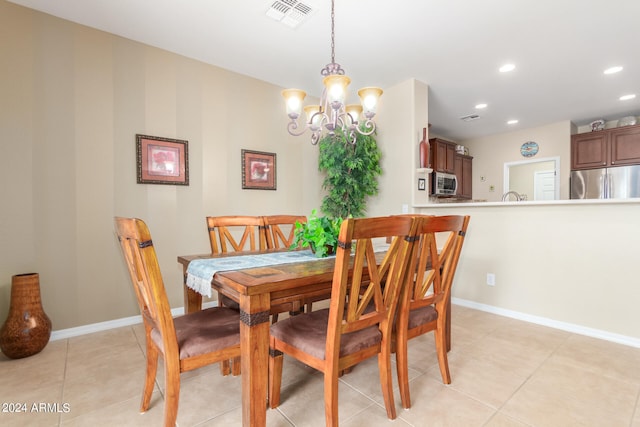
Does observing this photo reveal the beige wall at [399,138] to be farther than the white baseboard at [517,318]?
Yes

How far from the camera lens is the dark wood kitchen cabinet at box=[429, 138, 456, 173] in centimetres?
515

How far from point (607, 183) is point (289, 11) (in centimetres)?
540

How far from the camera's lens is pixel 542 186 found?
638 cm

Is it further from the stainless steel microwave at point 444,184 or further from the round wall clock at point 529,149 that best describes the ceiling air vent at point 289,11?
the round wall clock at point 529,149

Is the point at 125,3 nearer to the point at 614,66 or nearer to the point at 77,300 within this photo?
the point at 77,300

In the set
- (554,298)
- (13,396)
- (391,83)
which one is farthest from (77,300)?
(554,298)

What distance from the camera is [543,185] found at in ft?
20.9

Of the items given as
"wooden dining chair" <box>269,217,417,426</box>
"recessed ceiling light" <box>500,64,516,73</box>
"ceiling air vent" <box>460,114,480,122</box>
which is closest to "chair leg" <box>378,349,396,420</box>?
"wooden dining chair" <box>269,217,417,426</box>

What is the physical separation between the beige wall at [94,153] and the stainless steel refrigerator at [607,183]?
5479mm

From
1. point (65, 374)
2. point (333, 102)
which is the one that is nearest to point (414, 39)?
point (333, 102)

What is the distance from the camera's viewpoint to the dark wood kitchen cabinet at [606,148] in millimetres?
4422

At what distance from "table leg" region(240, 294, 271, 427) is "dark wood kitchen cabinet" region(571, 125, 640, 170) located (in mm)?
5974

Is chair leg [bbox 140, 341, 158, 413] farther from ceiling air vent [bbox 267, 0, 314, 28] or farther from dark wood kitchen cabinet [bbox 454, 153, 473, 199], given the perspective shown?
dark wood kitchen cabinet [bbox 454, 153, 473, 199]

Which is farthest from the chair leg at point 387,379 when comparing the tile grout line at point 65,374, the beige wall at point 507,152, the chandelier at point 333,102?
the beige wall at point 507,152
